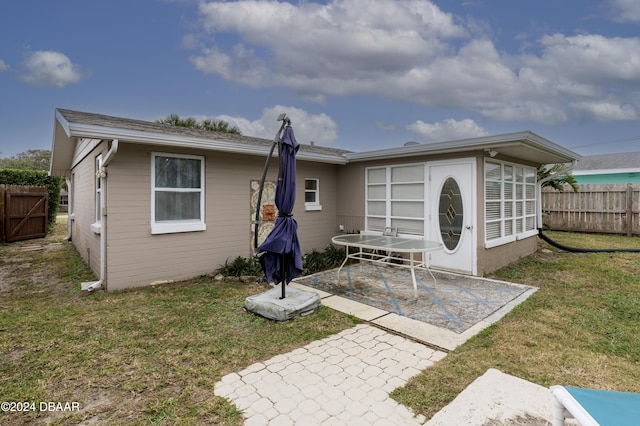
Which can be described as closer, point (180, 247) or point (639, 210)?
point (180, 247)

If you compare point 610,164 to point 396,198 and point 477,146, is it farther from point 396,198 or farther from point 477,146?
point 477,146

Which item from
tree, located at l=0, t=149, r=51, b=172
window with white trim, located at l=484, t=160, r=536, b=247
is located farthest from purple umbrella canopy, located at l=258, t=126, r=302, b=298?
tree, located at l=0, t=149, r=51, b=172

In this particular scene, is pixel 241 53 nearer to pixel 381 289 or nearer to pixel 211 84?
pixel 211 84

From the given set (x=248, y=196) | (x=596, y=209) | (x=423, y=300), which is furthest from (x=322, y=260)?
(x=596, y=209)

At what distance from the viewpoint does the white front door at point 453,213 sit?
20.7ft

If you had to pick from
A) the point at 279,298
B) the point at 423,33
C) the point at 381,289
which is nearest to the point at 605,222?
the point at 423,33

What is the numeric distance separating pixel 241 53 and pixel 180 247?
8.72 metres

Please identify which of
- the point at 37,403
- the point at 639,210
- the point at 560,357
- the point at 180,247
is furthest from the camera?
the point at 639,210

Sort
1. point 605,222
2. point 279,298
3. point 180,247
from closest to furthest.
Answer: point 279,298
point 180,247
point 605,222

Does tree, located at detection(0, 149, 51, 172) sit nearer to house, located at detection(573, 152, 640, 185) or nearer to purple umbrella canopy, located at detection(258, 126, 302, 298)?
purple umbrella canopy, located at detection(258, 126, 302, 298)

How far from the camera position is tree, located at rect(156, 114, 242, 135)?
57.6 feet

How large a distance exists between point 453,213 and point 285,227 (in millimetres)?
4163

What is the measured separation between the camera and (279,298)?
170 inches

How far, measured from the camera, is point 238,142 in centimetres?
627
